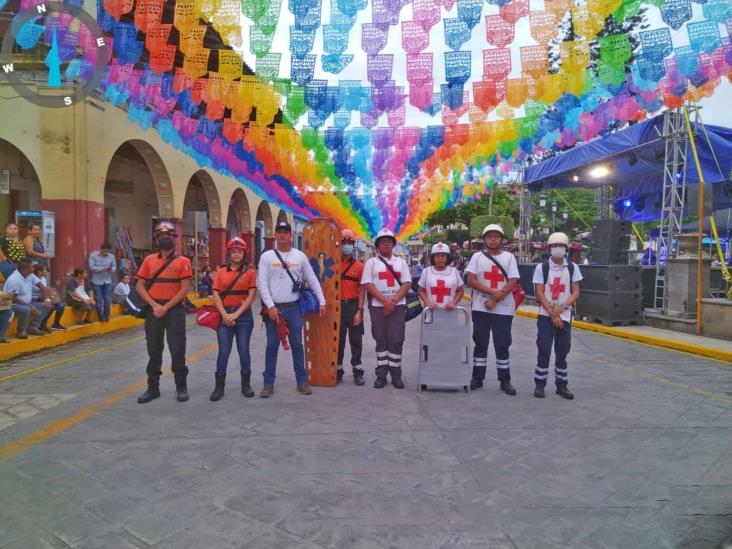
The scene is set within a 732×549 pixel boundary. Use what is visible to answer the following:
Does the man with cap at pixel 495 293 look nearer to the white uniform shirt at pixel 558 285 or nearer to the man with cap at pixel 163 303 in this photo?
the white uniform shirt at pixel 558 285

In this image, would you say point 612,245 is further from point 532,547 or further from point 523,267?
point 532,547

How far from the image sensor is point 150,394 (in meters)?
5.47

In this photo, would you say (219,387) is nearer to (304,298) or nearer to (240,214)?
(304,298)

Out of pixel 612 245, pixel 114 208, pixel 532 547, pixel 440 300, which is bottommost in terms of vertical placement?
pixel 532 547

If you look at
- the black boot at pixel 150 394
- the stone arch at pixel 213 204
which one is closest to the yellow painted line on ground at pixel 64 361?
the black boot at pixel 150 394

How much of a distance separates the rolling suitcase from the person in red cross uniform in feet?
0.33

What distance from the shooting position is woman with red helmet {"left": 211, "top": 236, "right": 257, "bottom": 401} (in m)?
5.61

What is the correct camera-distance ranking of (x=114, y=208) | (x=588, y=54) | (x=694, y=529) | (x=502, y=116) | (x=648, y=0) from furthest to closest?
1. (x=114, y=208)
2. (x=502, y=116)
3. (x=588, y=54)
4. (x=648, y=0)
5. (x=694, y=529)

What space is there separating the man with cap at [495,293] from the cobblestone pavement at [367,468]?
1.70 ft

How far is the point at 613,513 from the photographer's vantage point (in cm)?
310

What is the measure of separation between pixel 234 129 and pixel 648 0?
8.29m

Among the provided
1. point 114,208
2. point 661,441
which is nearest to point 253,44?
point 661,441

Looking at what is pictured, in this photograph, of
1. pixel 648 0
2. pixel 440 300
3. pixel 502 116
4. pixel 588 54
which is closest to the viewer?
pixel 440 300

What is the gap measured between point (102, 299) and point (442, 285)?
333 inches
